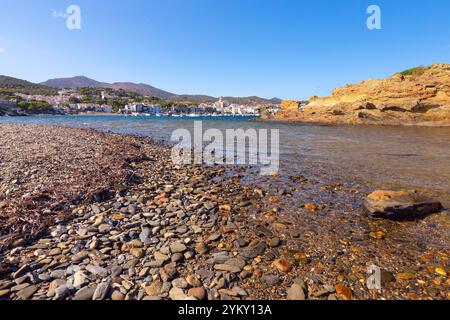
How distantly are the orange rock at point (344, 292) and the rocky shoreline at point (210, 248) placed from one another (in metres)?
0.02

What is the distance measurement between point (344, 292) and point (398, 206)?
3929mm

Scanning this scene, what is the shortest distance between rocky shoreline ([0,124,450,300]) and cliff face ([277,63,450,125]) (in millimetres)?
58812

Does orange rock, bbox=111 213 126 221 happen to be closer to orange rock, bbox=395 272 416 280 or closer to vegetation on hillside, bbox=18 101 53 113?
orange rock, bbox=395 272 416 280

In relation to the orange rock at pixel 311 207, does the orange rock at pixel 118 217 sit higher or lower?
higher

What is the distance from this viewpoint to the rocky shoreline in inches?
134

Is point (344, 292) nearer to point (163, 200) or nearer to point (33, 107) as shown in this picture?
point (163, 200)

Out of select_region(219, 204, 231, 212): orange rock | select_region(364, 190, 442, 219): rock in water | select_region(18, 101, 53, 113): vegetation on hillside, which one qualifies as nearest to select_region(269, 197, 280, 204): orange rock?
select_region(219, 204, 231, 212): orange rock

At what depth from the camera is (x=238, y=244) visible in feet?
15.6

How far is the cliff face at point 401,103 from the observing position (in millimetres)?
50500
